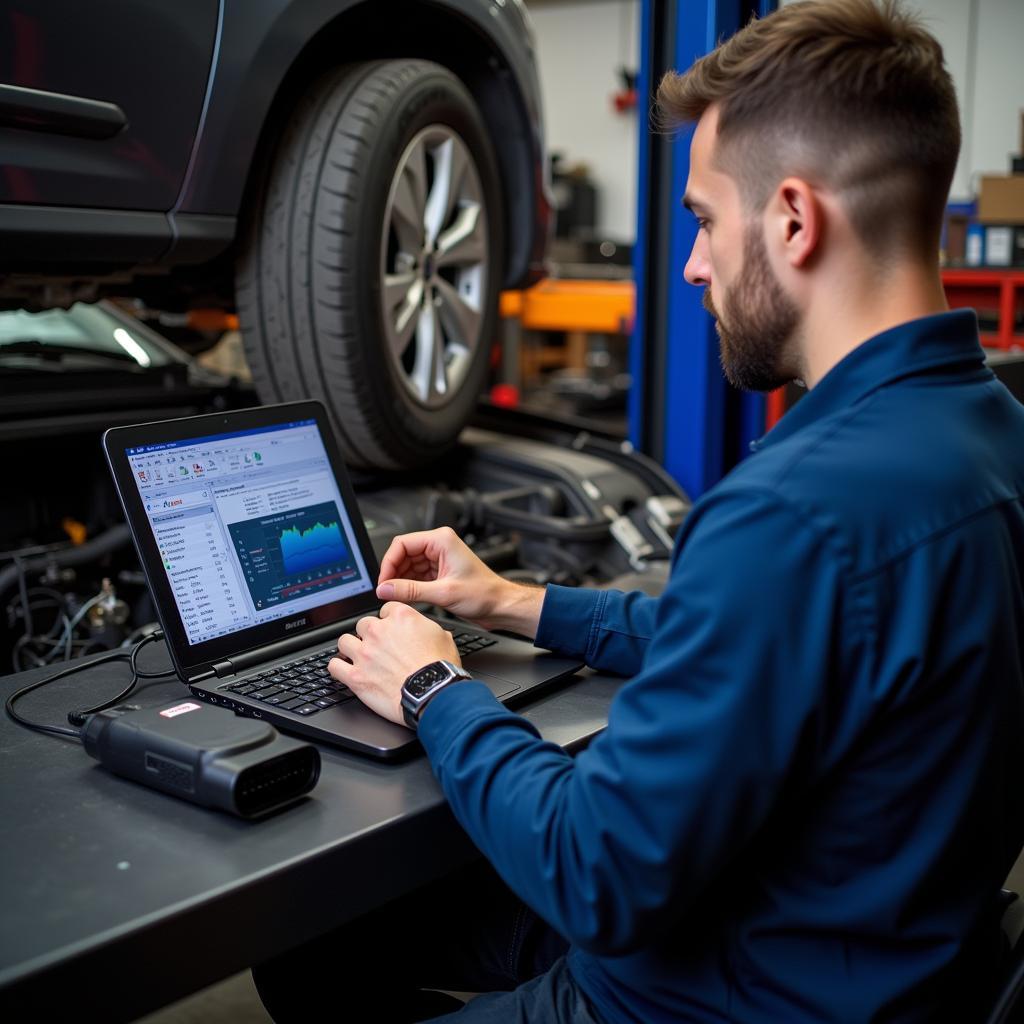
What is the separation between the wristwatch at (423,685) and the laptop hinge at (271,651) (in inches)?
10.9

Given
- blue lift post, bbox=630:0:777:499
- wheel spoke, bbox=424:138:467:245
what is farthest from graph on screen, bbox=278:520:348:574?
blue lift post, bbox=630:0:777:499

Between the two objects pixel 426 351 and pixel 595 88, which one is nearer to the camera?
pixel 426 351

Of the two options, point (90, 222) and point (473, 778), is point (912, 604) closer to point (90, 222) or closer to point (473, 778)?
point (473, 778)

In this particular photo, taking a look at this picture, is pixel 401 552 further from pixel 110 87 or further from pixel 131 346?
pixel 131 346

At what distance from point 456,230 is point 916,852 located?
1817mm

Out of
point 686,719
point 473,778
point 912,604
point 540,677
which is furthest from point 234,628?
point 912,604

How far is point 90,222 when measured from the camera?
177cm

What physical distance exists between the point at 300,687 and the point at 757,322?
581mm

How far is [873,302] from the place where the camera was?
0.91m

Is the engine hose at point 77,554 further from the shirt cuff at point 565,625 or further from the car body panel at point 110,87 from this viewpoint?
the shirt cuff at point 565,625

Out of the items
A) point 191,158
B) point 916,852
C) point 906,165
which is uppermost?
point 191,158

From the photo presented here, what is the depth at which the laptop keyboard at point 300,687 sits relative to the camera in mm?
1148

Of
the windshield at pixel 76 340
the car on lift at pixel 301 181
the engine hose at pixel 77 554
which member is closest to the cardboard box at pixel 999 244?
the car on lift at pixel 301 181

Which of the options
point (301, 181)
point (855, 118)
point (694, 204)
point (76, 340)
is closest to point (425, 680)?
point (694, 204)
